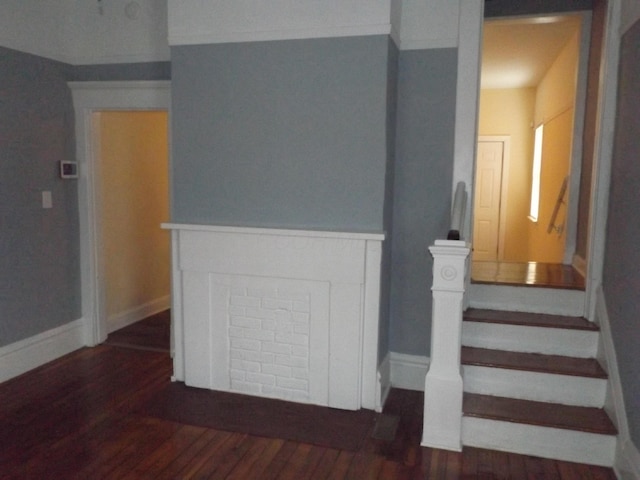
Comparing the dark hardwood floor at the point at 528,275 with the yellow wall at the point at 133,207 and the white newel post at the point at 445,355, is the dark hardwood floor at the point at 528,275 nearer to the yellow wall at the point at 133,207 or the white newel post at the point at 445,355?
the white newel post at the point at 445,355

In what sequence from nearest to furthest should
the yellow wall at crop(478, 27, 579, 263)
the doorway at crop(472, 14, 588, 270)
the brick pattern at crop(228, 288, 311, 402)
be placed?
the brick pattern at crop(228, 288, 311, 402) → the doorway at crop(472, 14, 588, 270) → the yellow wall at crop(478, 27, 579, 263)

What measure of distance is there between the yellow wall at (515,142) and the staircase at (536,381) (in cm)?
445

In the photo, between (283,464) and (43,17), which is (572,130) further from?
(43,17)

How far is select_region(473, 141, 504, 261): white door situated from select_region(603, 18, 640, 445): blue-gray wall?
469cm

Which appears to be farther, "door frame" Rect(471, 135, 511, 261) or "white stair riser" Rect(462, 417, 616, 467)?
"door frame" Rect(471, 135, 511, 261)

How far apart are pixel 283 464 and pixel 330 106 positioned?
2.03 metres

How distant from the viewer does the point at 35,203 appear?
3773mm

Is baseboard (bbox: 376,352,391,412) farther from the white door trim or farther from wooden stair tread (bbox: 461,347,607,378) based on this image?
the white door trim

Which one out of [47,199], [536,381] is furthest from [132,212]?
[536,381]

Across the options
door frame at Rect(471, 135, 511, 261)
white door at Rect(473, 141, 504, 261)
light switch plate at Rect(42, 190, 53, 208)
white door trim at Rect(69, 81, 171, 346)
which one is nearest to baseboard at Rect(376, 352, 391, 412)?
white door trim at Rect(69, 81, 171, 346)

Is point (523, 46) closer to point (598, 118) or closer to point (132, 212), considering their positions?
point (598, 118)

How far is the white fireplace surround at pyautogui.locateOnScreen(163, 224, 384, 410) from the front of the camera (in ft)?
10.3

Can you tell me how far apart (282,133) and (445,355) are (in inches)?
64.4

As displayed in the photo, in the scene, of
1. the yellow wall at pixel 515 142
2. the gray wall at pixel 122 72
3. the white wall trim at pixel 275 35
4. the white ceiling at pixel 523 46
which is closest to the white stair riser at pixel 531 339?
the white wall trim at pixel 275 35
